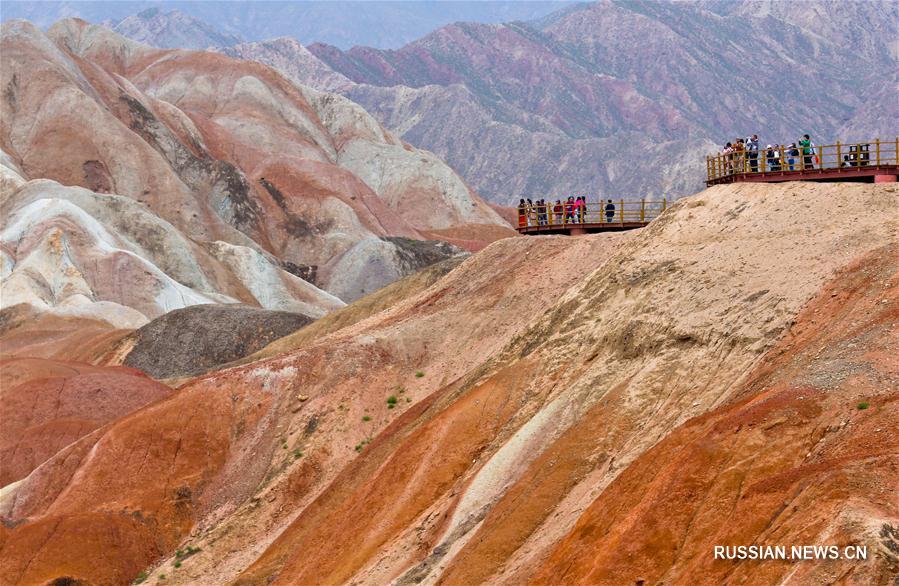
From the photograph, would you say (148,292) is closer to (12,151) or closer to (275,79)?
(12,151)

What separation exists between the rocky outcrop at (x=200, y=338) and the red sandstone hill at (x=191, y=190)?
8.10 meters

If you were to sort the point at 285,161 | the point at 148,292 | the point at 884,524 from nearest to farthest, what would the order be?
the point at 884,524 < the point at 148,292 < the point at 285,161

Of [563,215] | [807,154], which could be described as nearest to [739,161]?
[807,154]

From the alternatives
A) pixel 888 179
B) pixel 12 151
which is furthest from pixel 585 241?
pixel 12 151

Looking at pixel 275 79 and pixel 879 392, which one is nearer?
pixel 879 392

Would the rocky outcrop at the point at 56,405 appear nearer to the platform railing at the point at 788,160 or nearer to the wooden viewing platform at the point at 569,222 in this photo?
the wooden viewing platform at the point at 569,222

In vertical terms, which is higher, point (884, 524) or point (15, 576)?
point (884, 524)

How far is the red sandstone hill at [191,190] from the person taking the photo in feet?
298

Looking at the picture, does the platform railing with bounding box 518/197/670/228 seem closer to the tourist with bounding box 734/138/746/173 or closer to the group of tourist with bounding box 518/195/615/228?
the group of tourist with bounding box 518/195/615/228

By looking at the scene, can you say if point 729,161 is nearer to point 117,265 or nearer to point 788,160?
point 788,160

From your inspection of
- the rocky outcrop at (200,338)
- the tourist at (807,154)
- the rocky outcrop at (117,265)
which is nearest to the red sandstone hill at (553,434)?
the tourist at (807,154)

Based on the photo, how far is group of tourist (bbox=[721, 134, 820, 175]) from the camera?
41656mm

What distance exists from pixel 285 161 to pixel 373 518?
10911 centimetres

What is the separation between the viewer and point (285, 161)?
5541 inches
